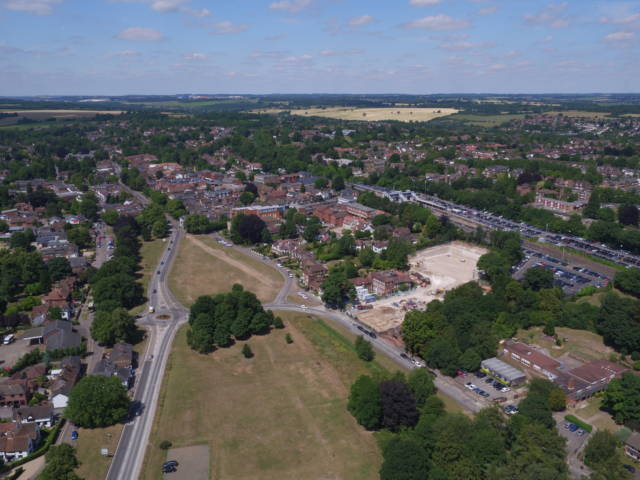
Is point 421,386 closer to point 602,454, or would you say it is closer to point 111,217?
point 602,454

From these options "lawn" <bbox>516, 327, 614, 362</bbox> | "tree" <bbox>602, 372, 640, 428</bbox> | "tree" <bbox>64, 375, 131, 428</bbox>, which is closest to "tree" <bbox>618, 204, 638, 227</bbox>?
"lawn" <bbox>516, 327, 614, 362</bbox>

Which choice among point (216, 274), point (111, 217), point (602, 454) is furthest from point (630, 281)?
point (111, 217)

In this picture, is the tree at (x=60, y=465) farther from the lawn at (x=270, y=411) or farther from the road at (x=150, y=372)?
the lawn at (x=270, y=411)

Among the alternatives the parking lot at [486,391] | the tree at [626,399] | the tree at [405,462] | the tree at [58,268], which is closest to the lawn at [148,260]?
the tree at [58,268]

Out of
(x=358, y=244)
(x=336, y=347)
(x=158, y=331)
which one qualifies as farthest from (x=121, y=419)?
(x=358, y=244)

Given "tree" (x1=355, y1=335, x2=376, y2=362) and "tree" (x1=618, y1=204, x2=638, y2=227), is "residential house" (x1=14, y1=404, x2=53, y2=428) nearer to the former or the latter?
"tree" (x1=355, y1=335, x2=376, y2=362)

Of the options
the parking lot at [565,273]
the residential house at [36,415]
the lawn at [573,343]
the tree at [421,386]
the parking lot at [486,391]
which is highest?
the tree at [421,386]

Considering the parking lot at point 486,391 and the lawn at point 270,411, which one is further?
the parking lot at point 486,391
